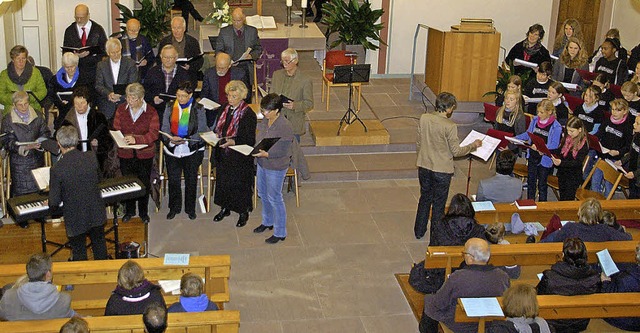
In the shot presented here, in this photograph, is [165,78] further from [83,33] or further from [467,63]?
[467,63]

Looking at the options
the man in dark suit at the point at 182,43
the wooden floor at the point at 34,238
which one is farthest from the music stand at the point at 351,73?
the wooden floor at the point at 34,238

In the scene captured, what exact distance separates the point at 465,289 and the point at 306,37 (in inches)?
256

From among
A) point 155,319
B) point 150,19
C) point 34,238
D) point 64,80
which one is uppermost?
point 150,19

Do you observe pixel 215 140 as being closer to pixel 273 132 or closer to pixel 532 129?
pixel 273 132

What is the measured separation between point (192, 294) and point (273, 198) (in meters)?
2.80

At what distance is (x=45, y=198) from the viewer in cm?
723

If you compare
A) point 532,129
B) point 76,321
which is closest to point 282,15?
point 532,129

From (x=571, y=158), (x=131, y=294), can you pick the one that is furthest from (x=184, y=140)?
(x=571, y=158)

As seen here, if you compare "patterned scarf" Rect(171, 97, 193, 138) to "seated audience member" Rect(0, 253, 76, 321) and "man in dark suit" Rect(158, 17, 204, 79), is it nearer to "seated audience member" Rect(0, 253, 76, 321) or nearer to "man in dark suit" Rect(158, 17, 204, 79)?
"man in dark suit" Rect(158, 17, 204, 79)

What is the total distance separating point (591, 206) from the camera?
6.97 metres

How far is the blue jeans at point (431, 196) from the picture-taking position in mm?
8398

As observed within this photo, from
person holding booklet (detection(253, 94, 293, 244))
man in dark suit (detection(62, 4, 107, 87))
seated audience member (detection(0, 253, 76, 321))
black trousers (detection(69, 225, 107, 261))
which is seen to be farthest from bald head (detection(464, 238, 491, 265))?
man in dark suit (detection(62, 4, 107, 87))

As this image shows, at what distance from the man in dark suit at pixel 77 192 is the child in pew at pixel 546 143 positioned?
442cm

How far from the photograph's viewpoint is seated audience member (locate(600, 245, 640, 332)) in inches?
264
